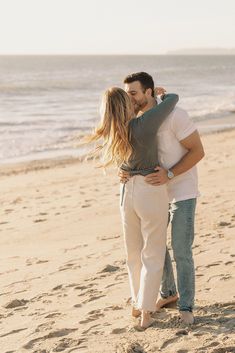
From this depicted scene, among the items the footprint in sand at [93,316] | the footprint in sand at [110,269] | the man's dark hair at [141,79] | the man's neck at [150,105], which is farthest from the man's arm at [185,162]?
the footprint in sand at [110,269]

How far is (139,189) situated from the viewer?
4.47m

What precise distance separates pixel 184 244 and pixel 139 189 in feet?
1.64

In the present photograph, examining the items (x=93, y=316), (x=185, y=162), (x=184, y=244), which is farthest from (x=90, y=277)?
(x=185, y=162)

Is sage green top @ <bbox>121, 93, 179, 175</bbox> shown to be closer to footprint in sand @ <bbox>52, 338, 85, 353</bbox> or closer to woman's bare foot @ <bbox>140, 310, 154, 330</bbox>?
woman's bare foot @ <bbox>140, 310, 154, 330</bbox>

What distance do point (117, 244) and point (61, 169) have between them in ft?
25.2

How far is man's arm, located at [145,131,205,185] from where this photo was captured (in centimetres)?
439

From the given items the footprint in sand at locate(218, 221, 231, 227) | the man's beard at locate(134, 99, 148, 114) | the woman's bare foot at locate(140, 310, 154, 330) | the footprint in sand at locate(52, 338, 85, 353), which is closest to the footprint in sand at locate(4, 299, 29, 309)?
the footprint in sand at locate(52, 338, 85, 353)

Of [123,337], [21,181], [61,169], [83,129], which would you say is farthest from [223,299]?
[83,129]

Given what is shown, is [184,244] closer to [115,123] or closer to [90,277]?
[115,123]

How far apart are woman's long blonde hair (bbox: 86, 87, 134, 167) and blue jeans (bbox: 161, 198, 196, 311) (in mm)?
542

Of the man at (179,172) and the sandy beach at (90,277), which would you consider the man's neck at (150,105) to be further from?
the sandy beach at (90,277)

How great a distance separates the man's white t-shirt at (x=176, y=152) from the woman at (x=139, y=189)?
0.28ft

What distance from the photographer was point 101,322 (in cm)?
480

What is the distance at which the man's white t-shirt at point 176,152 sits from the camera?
440 centimetres
